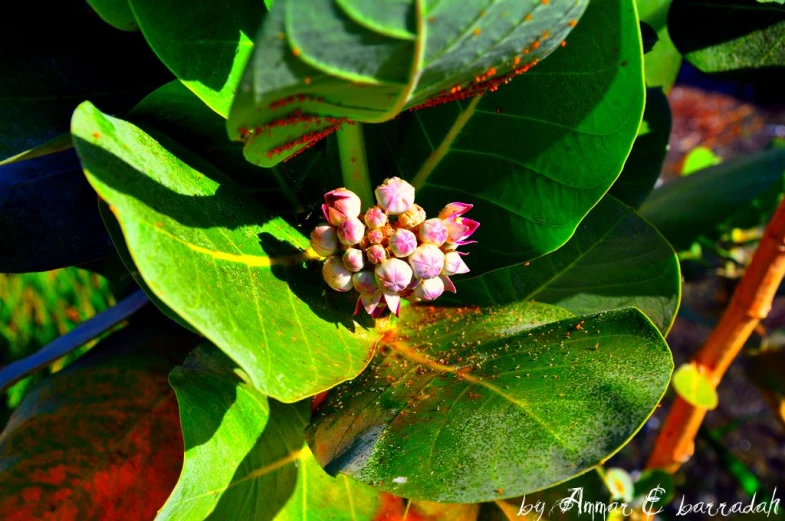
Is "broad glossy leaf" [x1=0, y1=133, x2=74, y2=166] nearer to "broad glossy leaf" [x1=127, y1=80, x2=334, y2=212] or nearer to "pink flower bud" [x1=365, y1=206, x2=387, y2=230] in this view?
"broad glossy leaf" [x1=127, y1=80, x2=334, y2=212]

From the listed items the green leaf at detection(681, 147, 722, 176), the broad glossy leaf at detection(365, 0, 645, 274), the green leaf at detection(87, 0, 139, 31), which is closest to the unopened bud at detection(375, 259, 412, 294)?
the broad glossy leaf at detection(365, 0, 645, 274)

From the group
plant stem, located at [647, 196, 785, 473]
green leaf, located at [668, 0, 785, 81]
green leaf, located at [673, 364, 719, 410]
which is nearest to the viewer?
green leaf, located at [668, 0, 785, 81]

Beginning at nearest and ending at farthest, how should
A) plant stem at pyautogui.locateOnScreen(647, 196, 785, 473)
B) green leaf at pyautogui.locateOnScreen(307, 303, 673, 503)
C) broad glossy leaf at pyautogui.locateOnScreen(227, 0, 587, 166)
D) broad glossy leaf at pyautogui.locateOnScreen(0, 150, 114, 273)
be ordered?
broad glossy leaf at pyautogui.locateOnScreen(227, 0, 587, 166) < green leaf at pyautogui.locateOnScreen(307, 303, 673, 503) < broad glossy leaf at pyautogui.locateOnScreen(0, 150, 114, 273) < plant stem at pyautogui.locateOnScreen(647, 196, 785, 473)

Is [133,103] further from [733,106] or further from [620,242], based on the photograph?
[733,106]

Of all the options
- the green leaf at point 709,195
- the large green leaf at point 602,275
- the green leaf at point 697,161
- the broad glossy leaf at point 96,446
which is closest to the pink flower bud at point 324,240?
the large green leaf at point 602,275

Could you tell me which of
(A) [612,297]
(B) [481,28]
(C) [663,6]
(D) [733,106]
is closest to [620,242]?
(A) [612,297]
